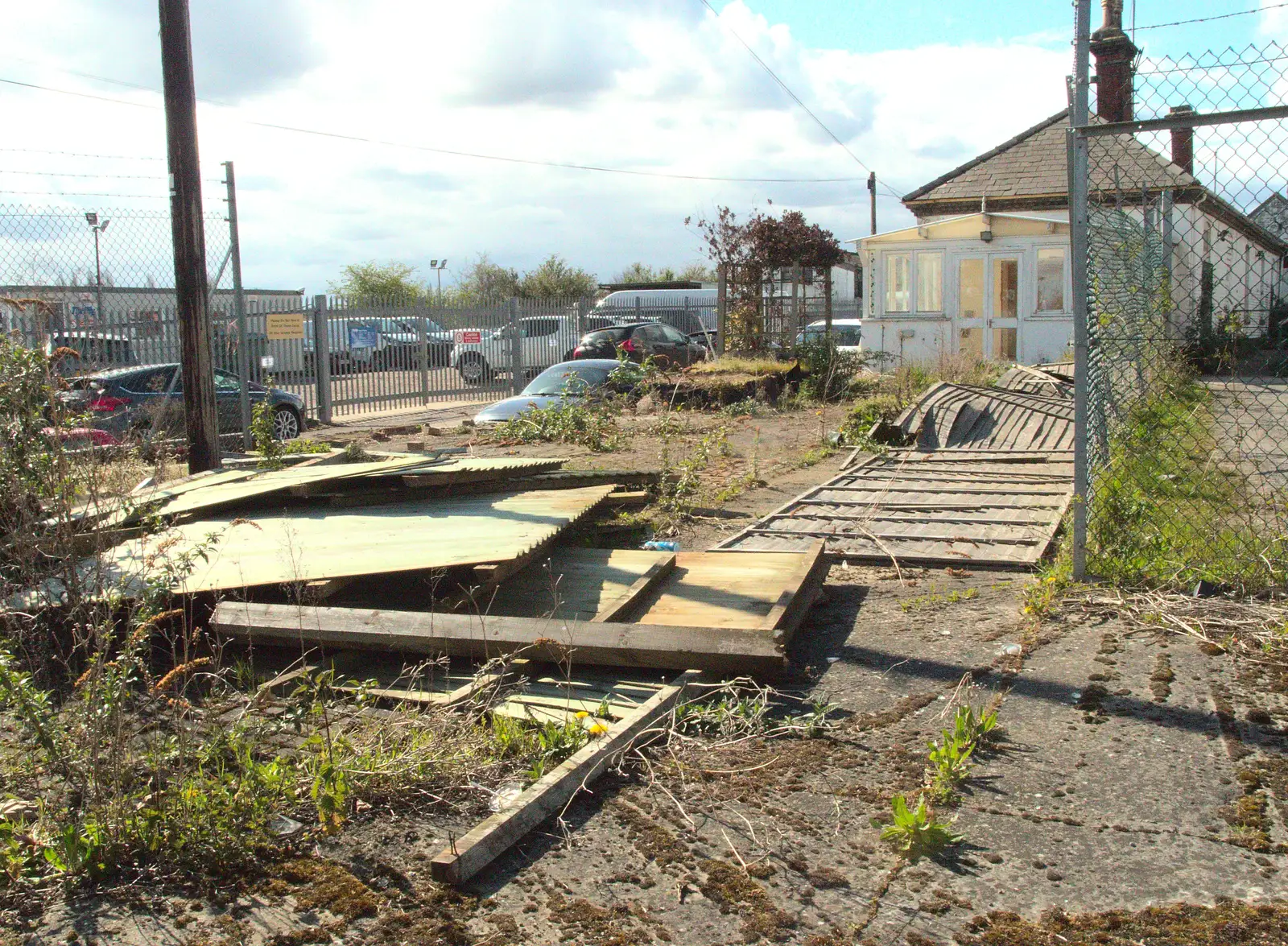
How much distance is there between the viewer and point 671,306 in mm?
33312

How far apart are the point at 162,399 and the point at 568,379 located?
772cm

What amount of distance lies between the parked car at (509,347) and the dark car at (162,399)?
681 centimetres

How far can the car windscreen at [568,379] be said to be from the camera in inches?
631

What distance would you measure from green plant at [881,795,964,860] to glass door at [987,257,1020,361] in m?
20.6

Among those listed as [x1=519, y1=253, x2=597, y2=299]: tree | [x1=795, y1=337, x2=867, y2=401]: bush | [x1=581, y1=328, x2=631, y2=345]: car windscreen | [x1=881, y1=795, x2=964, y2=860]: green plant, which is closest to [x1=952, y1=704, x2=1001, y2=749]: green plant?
[x1=881, y1=795, x2=964, y2=860]: green plant

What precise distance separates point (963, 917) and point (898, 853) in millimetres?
350

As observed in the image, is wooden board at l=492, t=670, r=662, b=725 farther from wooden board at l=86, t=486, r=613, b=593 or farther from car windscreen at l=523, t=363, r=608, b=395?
car windscreen at l=523, t=363, r=608, b=395

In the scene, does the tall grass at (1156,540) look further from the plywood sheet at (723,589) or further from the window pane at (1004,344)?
the window pane at (1004,344)

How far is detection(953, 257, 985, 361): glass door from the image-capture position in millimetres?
22734

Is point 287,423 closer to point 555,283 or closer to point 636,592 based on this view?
point 636,592

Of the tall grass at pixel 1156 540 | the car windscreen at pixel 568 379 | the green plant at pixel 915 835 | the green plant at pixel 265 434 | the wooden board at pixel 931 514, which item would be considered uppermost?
the car windscreen at pixel 568 379

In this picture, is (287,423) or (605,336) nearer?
(287,423)

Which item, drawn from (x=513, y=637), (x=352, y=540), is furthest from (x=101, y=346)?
(x=513, y=637)

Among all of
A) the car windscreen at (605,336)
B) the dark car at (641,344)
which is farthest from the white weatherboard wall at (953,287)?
the car windscreen at (605,336)
